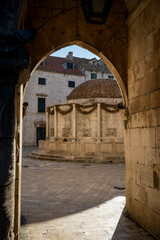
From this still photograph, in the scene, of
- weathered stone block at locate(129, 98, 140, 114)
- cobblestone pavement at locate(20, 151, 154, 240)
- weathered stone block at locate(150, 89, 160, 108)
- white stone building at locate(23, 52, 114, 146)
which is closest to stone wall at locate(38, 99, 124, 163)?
cobblestone pavement at locate(20, 151, 154, 240)

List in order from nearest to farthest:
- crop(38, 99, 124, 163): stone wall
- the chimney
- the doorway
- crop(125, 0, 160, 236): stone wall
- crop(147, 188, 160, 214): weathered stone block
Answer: crop(147, 188, 160, 214): weathered stone block, crop(125, 0, 160, 236): stone wall, crop(38, 99, 124, 163): stone wall, the doorway, the chimney

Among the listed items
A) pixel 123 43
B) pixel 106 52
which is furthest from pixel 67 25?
pixel 123 43

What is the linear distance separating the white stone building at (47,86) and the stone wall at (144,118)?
2574 centimetres

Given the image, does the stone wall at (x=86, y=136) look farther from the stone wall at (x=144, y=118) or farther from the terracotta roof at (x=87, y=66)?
the terracotta roof at (x=87, y=66)

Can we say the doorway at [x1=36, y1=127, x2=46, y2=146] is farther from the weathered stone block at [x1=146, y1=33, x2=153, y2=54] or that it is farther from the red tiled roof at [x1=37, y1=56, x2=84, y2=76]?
the weathered stone block at [x1=146, y1=33, x2=153, y2=54]

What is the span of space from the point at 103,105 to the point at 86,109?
4.36ft

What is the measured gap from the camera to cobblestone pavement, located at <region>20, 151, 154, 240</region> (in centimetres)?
410

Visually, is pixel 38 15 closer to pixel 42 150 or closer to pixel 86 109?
pixel 86 109

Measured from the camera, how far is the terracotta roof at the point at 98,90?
18.4 m

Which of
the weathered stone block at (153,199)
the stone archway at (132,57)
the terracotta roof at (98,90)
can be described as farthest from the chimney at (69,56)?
the weathered stone block at (153,199)

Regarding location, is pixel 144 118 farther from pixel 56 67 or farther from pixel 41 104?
pixel 56 67

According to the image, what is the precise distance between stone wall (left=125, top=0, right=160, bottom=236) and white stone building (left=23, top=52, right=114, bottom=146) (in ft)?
84.5

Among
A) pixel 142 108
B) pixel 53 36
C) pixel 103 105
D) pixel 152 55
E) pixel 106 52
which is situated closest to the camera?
pixel 152 55

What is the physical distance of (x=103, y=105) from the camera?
1558 cm
